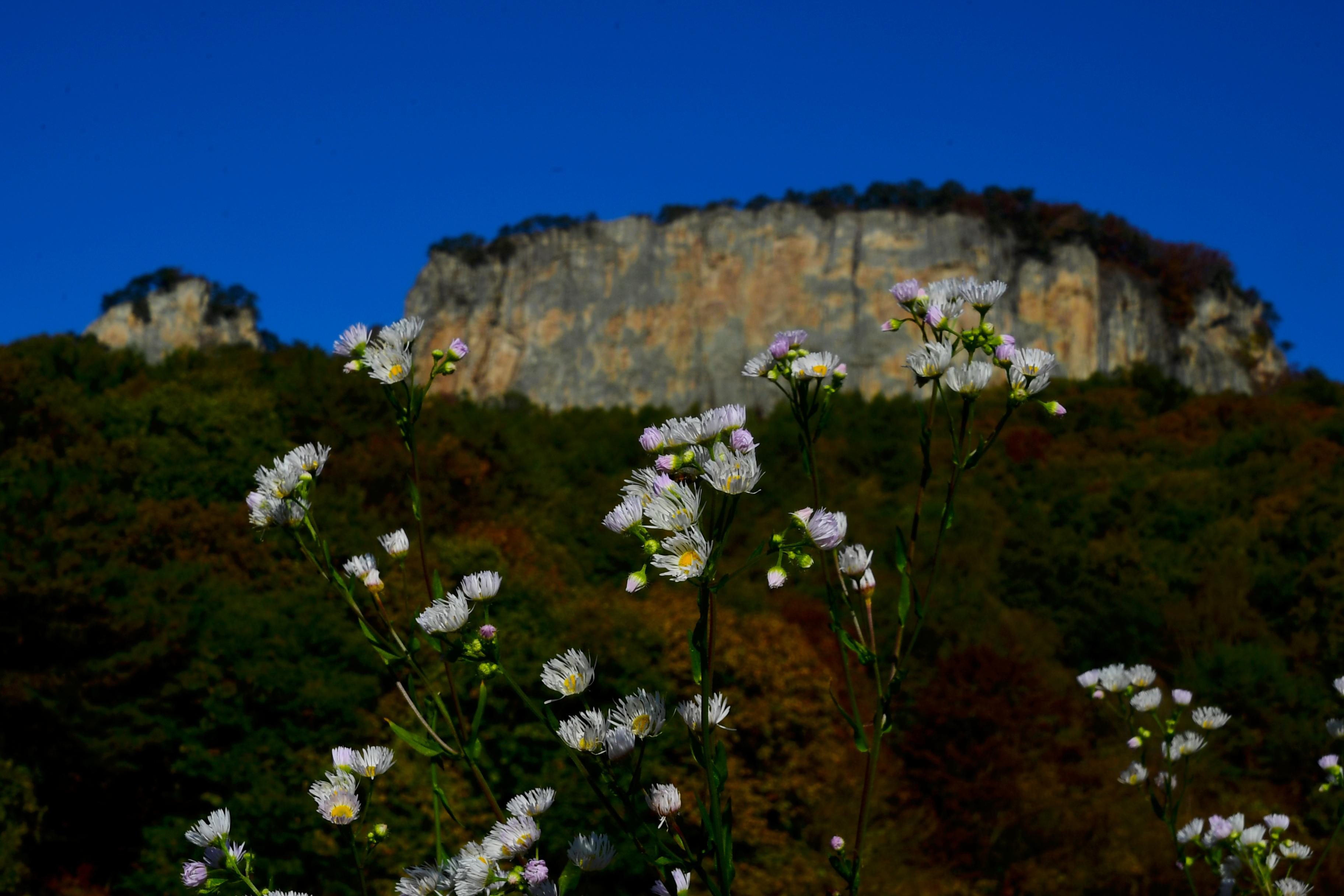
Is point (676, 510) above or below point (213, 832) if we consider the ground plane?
above

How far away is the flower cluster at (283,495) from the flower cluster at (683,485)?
908 millimetres

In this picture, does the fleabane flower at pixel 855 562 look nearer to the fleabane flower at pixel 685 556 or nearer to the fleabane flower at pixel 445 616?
the fleabane flower at pixel 685 556

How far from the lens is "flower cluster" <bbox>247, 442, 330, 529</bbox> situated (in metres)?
2.75

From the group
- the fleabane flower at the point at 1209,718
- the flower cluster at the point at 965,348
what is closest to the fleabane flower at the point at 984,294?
the flower cluster at the point at 965,348

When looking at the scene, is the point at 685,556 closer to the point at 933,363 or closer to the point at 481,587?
the point at 481,587

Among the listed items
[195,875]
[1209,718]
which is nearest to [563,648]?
[1209,718]

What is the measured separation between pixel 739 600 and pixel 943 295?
2443 cm

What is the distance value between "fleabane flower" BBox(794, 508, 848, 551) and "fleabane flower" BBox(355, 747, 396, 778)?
112 centimetres

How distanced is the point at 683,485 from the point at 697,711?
0.50m

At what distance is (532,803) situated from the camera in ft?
7.72

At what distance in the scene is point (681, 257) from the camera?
3388 inches

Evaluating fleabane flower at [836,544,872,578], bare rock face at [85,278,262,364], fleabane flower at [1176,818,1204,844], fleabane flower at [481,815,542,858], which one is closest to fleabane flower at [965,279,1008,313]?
fleabane flower at [836,544,872,578]

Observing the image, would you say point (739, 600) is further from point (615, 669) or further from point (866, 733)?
point (866, 733)

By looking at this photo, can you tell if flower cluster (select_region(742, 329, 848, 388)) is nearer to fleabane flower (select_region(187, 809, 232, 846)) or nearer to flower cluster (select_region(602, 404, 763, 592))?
flower cluster (select_region(602, 404, 763, 592))
